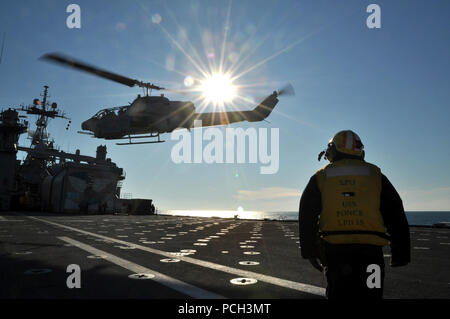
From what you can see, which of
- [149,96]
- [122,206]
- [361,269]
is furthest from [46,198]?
[361,269]

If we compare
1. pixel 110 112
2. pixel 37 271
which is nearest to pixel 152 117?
pixel 110 112

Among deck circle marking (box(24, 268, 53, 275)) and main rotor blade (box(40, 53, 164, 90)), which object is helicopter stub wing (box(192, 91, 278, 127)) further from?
deck circle marking (box(24, 268, 53, 275))

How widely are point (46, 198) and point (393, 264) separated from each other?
185ft

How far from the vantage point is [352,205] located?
8.93 ft

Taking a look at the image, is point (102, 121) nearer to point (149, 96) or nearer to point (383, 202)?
point (149, 96)

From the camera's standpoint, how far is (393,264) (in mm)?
2729

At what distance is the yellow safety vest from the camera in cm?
262

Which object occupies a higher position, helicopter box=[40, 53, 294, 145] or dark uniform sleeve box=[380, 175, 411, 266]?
helicopter box=[40, 53, 294, 145]

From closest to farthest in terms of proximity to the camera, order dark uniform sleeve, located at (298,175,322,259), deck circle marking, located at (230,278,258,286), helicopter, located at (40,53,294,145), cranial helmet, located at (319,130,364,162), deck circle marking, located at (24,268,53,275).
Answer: dark uniform sleeve, located at (298,175,322,259), cranial helmet, located at (319,130,364,162), deck circle marking, located at (230,278,258,286), deck circle marking, located at (24,268,53,275), helicopter, located at (40,53,294,145)

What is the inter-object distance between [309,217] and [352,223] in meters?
0.41

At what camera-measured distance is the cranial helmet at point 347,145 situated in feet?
9.81

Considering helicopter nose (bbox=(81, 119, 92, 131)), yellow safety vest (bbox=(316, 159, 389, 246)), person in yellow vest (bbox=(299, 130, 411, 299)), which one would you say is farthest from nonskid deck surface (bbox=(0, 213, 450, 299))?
helicopter nose (bbox=(81, 119, 92, 131))

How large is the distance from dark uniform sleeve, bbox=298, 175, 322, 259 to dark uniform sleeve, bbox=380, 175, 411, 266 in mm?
630

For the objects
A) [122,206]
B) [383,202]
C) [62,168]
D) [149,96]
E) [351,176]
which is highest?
[149,96]
